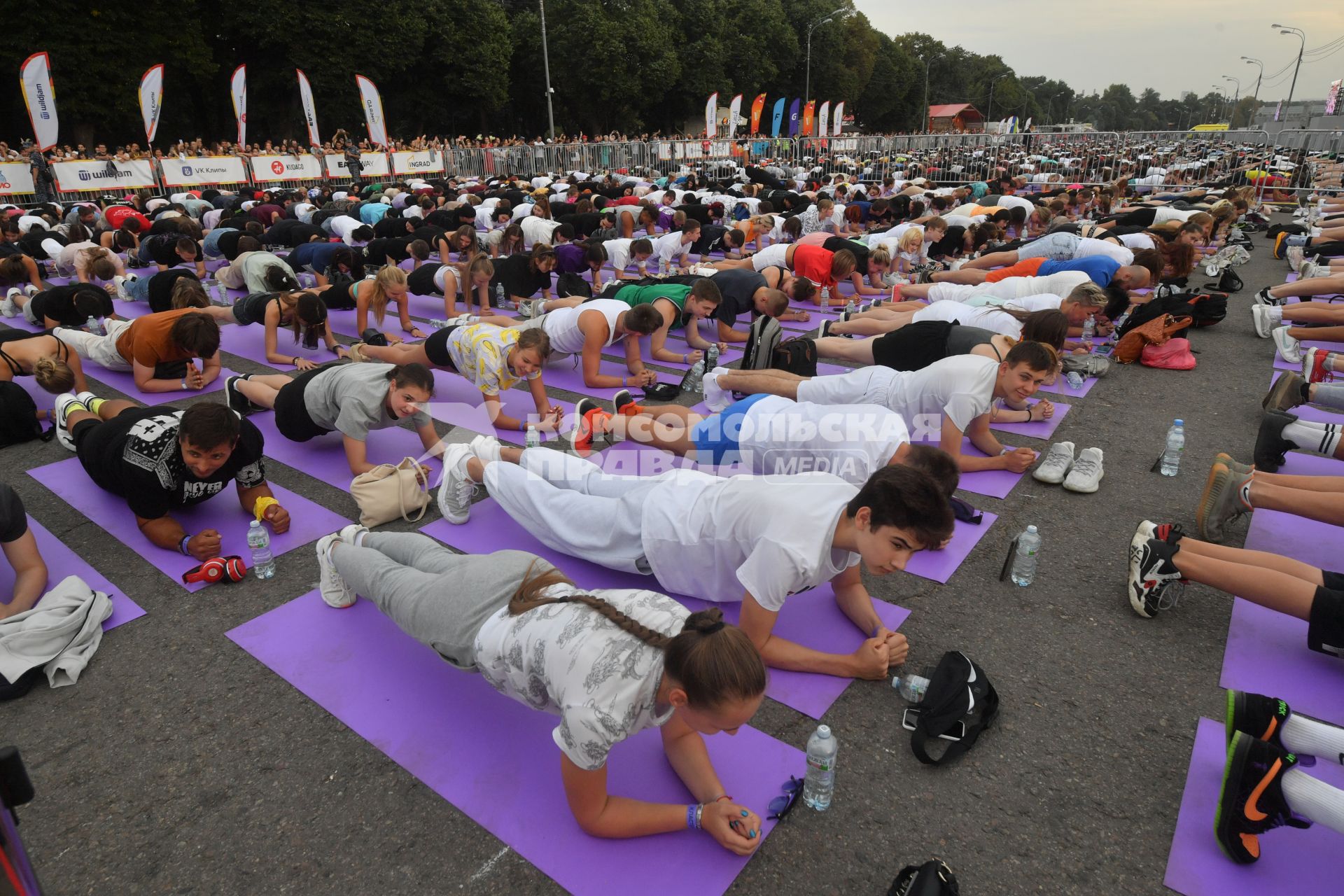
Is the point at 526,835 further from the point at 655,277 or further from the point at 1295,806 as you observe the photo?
the point at 655,277

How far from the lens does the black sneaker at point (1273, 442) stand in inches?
190

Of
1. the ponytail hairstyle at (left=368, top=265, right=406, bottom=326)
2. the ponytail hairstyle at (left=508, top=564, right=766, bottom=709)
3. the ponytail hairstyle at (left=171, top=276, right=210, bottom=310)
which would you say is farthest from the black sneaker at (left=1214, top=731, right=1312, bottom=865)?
the ponytail hairstyle at (left=171, top=276, right=210, bottom=310)

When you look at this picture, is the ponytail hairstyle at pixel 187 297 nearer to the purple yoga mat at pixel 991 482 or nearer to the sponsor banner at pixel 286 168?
the purple yoga mat at pixel 991 482

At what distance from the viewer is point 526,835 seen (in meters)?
2.63

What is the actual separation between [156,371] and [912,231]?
9.62m

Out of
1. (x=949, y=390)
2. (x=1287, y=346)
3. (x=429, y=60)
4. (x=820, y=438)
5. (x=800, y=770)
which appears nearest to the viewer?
(x=800, y=770)

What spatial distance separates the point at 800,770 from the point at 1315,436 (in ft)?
14.2

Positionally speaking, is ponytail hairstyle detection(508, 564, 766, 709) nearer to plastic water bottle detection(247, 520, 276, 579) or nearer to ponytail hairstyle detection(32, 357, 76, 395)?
plastic water bottle detection(247, 520, 276, 579)

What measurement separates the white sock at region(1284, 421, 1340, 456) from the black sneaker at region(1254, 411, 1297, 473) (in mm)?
38

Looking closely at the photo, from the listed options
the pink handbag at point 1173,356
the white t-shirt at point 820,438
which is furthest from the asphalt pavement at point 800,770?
the pink handbag at point 1173,356

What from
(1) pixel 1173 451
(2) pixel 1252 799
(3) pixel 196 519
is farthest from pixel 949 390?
(3) pixel 196 519

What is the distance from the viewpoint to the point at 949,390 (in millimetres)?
4828

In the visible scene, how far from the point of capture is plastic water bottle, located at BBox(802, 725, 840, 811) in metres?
2.62

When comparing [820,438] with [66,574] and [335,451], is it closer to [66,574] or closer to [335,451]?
[335,451]
